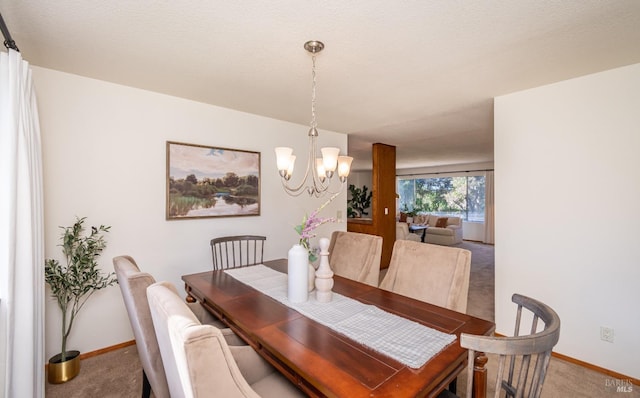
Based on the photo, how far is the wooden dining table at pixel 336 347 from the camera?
0.95 m

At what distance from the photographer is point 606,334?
224 centimetres

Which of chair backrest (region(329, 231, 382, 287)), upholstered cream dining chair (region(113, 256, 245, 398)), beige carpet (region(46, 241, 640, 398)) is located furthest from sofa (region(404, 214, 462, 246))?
upholstered cream dining chair (region(113, 256, 245, 398))

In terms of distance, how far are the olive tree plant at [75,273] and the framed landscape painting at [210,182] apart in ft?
2.13

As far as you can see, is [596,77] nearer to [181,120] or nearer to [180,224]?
[181,120]

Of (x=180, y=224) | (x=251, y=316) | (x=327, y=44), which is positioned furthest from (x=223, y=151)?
(x=251, y=316)

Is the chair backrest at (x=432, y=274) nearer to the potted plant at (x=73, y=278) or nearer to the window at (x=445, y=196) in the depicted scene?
the potted plant at (x=73, y=278)

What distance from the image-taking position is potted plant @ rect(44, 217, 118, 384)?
84.0 inches

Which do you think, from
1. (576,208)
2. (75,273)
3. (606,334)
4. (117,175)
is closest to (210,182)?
(117,175)

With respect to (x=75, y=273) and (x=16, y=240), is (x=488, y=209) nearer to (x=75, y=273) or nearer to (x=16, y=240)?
(x=75, y=273)

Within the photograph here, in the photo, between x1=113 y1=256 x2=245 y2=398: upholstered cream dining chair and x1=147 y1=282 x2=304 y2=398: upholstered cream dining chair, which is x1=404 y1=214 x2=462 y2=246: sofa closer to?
x1=113 y1=256 x2=245 y2=398: upholstered cream dining chair

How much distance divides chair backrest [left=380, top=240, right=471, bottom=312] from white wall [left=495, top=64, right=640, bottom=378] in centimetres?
130

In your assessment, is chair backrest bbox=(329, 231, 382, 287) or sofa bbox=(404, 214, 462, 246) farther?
sofa bbox=(404, 214, 462, 246)

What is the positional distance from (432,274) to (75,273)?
2721 mm

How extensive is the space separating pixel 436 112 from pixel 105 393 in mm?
3973
